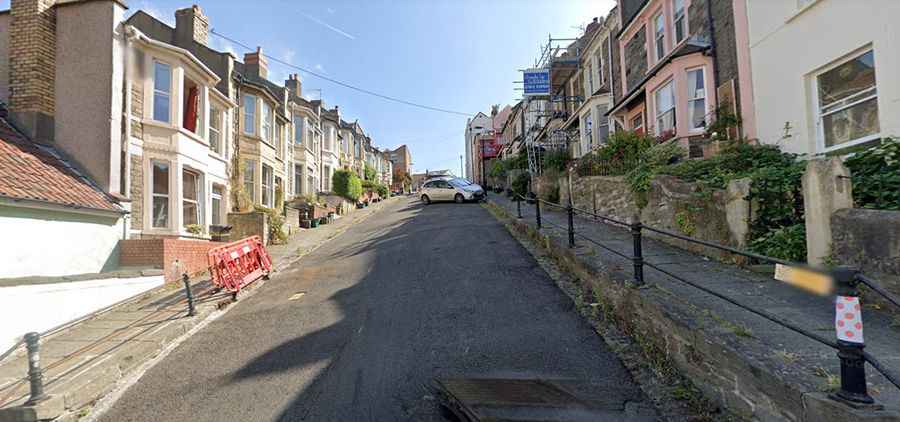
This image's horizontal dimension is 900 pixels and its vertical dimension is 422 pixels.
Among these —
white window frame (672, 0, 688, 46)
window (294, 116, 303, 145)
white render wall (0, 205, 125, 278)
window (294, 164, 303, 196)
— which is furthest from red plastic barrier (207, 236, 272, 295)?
window (294, 116, 303, 145)

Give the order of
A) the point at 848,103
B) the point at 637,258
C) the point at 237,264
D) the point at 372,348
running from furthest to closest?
1. the point at 237,264
2. the point at 848,103
3. the point at 372,348
4. the point at 637,258

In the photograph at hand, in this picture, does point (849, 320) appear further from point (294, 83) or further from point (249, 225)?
point (294, 83)

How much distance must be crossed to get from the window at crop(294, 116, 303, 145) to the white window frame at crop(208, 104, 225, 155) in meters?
10.8

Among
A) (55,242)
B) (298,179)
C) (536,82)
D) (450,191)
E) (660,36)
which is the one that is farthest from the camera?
(450,191)

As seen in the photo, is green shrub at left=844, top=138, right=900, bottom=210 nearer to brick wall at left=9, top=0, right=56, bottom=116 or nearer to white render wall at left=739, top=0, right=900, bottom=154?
white render wall at left=739, top=0, right=900, bottom=154

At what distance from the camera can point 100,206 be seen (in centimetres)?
941

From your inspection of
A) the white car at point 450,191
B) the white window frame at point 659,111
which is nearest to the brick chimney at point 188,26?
the white car at point 450,191

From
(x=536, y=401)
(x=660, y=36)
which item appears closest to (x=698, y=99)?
(x=660, y=36)

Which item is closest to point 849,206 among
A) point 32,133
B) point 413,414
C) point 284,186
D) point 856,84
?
point 856,84

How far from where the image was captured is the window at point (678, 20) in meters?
14.6

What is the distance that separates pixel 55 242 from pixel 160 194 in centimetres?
338

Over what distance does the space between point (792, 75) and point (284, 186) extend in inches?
835

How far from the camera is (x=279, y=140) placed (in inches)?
900

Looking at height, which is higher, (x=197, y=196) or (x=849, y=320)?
(x=197, y=196)
